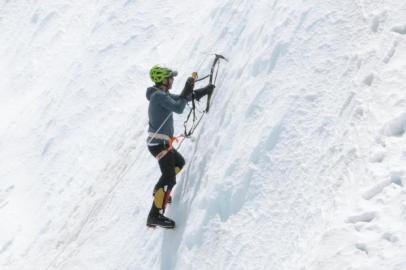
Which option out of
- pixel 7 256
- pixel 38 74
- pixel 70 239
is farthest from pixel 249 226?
pixel 38 74

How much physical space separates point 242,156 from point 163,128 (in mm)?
1427

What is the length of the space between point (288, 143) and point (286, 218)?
1.15 m

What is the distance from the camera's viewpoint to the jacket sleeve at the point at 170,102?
8.41 meters

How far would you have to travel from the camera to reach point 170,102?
8.41 m

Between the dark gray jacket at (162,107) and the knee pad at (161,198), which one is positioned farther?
the knee pad at (161,198)

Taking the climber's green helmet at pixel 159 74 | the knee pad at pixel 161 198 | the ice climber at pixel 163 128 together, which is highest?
the climber's green helmet at pixel 159 74

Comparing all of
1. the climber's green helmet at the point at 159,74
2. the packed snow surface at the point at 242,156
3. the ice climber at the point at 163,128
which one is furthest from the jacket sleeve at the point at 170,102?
the packed snow surface at the point at 242,156

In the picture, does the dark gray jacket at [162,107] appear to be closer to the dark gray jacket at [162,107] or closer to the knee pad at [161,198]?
the dark gray jacket at [162,107]

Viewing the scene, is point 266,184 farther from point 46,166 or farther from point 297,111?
point 46,166

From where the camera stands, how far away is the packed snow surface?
626 cm

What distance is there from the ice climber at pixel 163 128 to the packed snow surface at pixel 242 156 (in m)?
0.41

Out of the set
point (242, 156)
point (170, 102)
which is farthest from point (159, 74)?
point (242, 156)

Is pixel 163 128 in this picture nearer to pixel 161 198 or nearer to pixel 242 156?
pixel 161 198

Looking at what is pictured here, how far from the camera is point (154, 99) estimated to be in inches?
336
